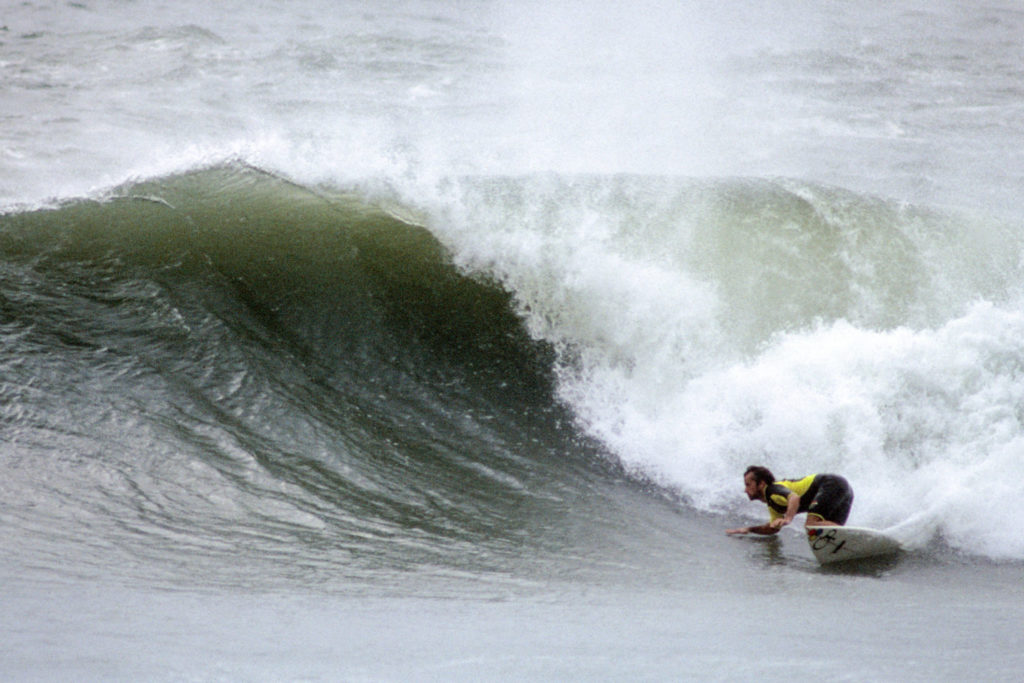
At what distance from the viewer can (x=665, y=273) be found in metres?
8.27

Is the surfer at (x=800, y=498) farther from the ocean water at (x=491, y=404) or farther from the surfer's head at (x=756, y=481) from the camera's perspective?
the ocean water at (x=491, y=404)

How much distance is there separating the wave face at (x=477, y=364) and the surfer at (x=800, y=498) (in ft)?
1.65

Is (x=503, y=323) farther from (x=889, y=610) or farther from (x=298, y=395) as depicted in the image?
(x=889, y=610)

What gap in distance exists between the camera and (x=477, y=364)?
25.1 ft

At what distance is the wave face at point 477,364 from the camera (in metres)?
5.45

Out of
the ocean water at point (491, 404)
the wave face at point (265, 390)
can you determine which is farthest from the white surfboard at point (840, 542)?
the wave face at point (265, 390)

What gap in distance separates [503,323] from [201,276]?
253cm

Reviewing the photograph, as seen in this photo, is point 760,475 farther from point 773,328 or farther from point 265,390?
point 265,390

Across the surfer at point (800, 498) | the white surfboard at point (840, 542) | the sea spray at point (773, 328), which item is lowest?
the white surfboard at point (840, 542)

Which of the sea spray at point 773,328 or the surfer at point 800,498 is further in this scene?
the sea spray at point 773,328

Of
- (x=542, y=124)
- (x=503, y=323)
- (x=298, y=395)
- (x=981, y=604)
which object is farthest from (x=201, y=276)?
(x=542, y=124)

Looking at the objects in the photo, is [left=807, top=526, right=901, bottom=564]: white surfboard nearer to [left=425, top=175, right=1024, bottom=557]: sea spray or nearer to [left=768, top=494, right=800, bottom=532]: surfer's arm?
[left=768, top=494, right=800, bottom=532]: surfer's arm

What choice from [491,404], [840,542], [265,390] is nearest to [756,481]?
[840,542]

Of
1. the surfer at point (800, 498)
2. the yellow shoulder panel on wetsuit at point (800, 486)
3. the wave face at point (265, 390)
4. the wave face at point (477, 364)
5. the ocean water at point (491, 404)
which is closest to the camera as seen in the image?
the ocean water at point (491, 404)
